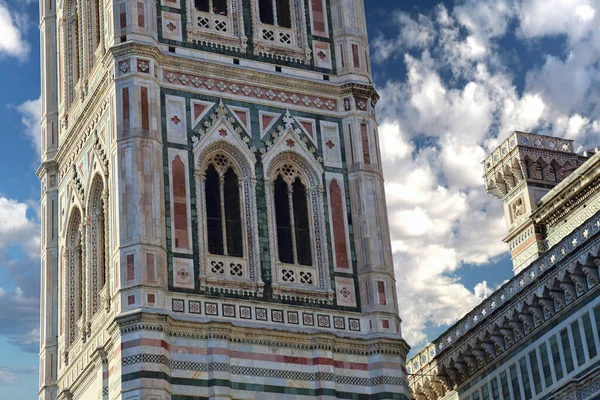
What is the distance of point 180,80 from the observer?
4331cm

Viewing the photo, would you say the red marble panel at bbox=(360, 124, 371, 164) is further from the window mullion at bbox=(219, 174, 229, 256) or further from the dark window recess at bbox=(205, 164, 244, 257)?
the window mullion at bbox=(219, 174, 229, 256)

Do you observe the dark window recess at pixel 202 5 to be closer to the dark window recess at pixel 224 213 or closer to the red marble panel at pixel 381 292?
the dark window recess at pixel 224 213

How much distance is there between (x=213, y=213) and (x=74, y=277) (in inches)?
215

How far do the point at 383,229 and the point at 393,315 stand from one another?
2666 millimetres

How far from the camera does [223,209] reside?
42.2 m

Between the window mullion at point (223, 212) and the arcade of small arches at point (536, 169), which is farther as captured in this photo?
the arcade of small arches at point (536, 169)

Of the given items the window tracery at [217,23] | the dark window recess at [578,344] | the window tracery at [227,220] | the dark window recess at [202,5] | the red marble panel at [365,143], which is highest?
the dark window recess at [202,5]

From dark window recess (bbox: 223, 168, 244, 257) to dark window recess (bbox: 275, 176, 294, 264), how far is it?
1186 millimetres

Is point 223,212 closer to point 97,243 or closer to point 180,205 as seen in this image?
point 180,205

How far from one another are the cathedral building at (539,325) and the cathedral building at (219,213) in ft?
4.97

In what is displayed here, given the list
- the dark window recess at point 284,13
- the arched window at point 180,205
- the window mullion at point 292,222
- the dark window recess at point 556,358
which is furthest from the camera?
the dark window recess at point 284,13

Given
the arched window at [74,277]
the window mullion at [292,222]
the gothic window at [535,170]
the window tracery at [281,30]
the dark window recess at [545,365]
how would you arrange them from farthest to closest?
the gothic window at [535,170] < the window tracery at [281,30] < the arched window at [74,277] < the window mullion at [292,222] < the dark window recess at [545,365]

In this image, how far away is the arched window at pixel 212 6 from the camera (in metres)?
45.1

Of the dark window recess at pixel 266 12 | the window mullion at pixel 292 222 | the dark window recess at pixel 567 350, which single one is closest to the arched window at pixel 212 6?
the dark window recess at pixel 266 12
